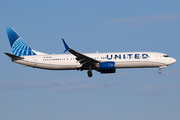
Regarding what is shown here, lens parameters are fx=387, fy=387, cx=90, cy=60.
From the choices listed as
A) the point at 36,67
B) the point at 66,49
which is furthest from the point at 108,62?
the point at 36,67

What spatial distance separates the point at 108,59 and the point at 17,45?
56.7 ft

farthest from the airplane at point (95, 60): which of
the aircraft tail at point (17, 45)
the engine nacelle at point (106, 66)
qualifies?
the aircraft tail at point (17, 45)

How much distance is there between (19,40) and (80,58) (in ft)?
45.2

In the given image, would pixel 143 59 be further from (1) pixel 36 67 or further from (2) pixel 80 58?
(1) pixel 36 67

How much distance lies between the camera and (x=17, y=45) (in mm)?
70500

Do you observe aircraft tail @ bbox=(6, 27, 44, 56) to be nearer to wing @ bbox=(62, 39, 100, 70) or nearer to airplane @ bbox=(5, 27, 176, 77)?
airplane @ bbox=(5, 27, 176, 77)

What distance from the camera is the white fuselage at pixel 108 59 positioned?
6506 cm

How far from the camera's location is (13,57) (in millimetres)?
66688

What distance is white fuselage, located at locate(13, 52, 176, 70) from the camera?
65062 millimetres

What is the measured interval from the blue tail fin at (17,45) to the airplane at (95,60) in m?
1.35

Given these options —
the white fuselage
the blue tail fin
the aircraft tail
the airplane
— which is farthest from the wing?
the blue tail fin

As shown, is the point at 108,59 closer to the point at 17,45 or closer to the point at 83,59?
the point at 83,59

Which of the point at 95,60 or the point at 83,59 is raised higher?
the point at 83,59

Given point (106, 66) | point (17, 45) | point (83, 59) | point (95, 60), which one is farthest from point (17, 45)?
point (106, 66)
